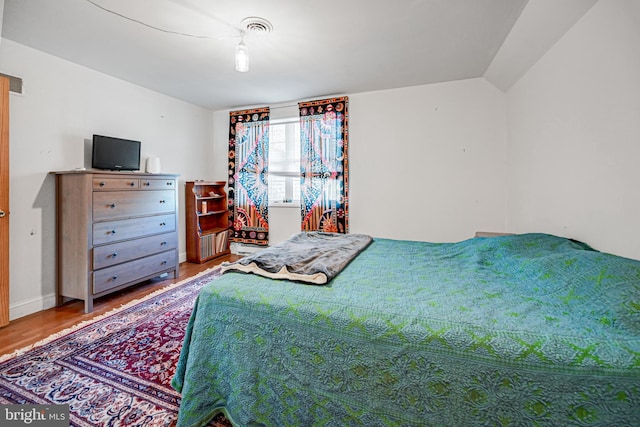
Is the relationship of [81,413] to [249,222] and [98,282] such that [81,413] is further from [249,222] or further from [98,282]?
[249,222]

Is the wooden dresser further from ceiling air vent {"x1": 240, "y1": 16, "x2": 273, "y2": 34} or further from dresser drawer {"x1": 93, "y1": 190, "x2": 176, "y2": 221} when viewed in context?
ceiling air vent {"x1": 240, "y1": 16, "x2": 273, "y2": 34}

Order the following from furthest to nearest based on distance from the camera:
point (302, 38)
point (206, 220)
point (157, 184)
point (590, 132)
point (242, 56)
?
point (206, 220)
point (157, 184)
point (302, 38)
point (242, 56)
point (590, 132)

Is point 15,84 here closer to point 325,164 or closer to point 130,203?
point 130,203

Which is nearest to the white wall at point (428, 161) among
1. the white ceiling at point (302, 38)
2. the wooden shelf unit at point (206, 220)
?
the white ceiling at point (302, 38)

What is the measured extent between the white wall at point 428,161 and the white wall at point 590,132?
710 mm

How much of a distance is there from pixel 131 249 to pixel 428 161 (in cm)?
373

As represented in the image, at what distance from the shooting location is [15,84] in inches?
98.3

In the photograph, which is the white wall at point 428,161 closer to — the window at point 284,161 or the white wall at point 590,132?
the white wall at point 590,132

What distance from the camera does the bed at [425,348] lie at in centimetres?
91

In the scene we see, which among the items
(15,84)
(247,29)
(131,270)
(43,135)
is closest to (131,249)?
(131,270)

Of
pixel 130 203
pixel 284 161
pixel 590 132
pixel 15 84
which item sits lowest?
pixel 130 203

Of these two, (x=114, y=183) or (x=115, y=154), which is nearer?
(x=114, y=183)

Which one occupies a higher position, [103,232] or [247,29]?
[247,29]

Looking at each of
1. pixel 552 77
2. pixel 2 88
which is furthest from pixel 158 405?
pixel 552 77
